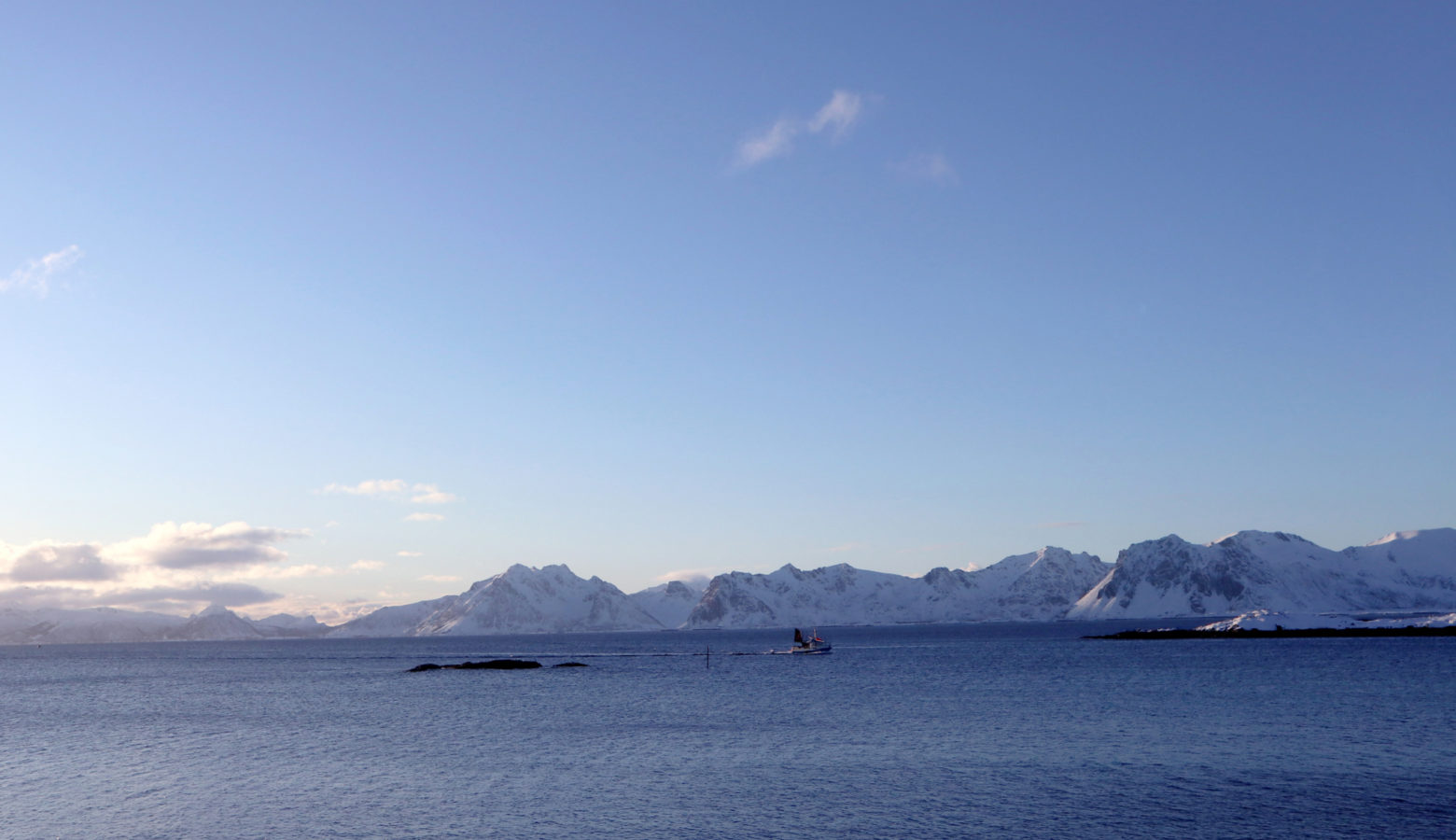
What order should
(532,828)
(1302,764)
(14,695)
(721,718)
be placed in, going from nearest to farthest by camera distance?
1. (532,828)
2. (1302,764)
3. (721,718)
4. (14,695)

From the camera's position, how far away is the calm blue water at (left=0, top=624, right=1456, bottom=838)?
141ft

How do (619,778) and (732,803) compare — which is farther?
(619,778)

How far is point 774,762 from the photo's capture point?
5838 cm

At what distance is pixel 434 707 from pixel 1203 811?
75.8 meters

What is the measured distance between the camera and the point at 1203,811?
140 ft

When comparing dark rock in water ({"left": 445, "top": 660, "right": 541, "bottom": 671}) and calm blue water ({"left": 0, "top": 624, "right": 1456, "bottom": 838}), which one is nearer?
calm blue water ({"left": 0, "top": 624, "right": 1456, "bottom": 838})

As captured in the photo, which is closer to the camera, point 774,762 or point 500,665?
point 774,762

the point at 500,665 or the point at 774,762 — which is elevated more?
the point at 500,665

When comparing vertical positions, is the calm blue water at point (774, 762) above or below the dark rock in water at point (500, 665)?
below

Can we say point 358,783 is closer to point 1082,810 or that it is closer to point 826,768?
point 826,768

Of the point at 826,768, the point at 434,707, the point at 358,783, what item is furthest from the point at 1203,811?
the point at 434,707

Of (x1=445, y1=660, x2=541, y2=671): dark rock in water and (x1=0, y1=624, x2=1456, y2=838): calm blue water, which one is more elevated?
(x1=445, y1=660, x2=541, y2=671): dark rock in water

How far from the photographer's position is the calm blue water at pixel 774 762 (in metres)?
42.9

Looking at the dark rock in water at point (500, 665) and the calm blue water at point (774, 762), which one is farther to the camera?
the dark rock in water at point (500, 665)
